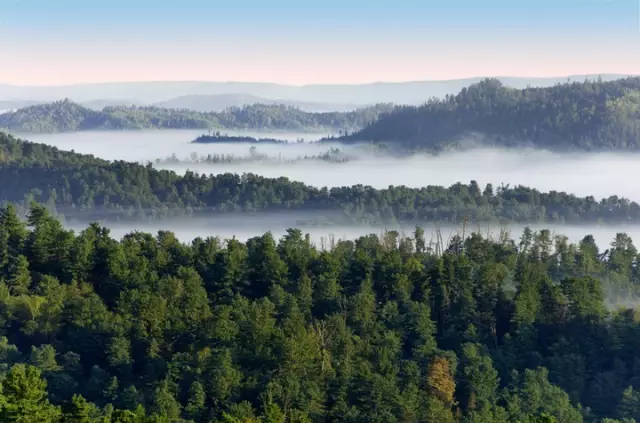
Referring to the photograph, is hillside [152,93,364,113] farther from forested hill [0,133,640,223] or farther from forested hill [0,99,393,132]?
forested hill [0,133,640,223]

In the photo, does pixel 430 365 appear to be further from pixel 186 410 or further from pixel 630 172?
pixel 630 172

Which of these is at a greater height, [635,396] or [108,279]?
[108,279]

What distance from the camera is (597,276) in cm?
4575

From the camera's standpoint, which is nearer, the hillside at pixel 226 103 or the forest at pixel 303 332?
the forest at pixel 303 332

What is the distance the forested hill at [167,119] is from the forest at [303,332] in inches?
4925

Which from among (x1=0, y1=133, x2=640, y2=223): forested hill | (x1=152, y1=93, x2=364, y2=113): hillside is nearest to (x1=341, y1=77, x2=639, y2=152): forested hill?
(x1=152, y1=93, x2=364, y2=113): hillside

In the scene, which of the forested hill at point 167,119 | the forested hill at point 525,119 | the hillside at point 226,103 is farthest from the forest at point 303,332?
the hillside at point 226,103

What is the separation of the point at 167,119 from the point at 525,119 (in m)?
67.0

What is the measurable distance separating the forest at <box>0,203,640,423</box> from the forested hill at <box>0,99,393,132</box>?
12509 cm

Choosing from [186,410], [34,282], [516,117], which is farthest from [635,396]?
[516,117]

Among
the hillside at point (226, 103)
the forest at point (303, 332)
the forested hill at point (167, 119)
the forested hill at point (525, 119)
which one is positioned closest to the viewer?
the forest at point (303, 332)

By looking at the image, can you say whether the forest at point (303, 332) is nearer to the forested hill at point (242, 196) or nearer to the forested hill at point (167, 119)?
the forested hill at point (242, 196)

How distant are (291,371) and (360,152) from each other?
123 m

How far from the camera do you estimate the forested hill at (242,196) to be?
272ft
